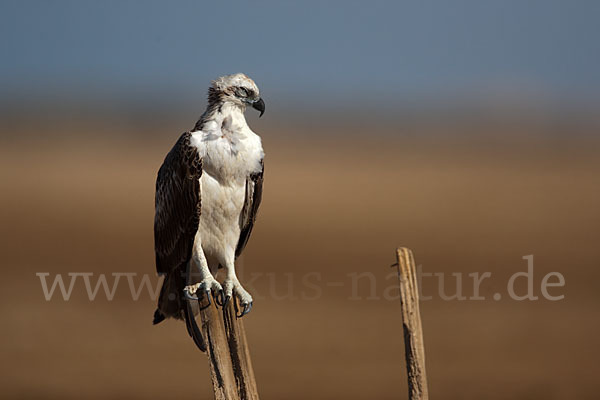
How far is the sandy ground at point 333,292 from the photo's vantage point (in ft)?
33.8

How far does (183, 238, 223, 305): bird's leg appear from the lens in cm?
539

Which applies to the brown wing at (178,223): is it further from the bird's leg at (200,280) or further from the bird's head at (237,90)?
the bird's head at (237,90)

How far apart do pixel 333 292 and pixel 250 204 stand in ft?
27.7

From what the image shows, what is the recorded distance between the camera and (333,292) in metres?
14.1

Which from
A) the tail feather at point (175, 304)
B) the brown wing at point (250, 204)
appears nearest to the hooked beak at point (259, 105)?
the brown wing at point (250, 204)

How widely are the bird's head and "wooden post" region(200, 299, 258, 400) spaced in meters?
1.49

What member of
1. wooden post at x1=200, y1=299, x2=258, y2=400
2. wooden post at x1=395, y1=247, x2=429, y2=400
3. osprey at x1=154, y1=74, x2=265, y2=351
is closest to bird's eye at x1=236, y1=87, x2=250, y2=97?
osprey at x1=154, y1=74, x2=265, y2=351

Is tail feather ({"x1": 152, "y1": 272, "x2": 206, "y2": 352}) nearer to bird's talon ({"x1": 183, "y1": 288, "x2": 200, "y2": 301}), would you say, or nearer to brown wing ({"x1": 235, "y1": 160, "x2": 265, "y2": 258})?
bird's talon ({"x1": 183, "y1": 288, "x2": 200, "y2": 301})

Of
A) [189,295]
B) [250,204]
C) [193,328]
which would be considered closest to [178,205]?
[250,204]

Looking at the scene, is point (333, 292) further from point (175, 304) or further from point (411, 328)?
point (411, 328)

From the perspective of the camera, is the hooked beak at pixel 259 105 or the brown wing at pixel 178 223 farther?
the hooked beak at pixel 259 105

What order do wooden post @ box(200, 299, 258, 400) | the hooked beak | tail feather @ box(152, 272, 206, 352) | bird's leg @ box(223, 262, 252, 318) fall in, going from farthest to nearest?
1. the hooked beak
2. bird's leg @ box(223, 262, 252, 318)
3. tail feather @ box(152, 272, 206, 352)
4. wooden post @ box(200, 299, 258, 400)

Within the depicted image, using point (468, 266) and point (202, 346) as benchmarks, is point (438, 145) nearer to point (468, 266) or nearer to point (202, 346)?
point (468, 266)

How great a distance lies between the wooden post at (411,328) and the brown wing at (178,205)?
5.59 ft
